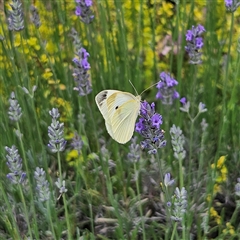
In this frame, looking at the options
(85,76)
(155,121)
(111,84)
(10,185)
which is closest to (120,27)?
(111,84)

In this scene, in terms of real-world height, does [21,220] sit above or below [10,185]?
below

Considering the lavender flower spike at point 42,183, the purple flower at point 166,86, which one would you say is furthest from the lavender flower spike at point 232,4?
the lavender flower spike at point 42,183

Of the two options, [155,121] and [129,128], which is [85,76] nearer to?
[129,128]

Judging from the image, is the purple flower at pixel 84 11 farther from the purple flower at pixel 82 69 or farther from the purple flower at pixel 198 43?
the purple flower at pixel 198 43

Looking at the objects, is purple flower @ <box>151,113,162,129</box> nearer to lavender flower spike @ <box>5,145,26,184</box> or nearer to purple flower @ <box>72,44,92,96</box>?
lavender flower spike @ <box>5,145,26,184</box>

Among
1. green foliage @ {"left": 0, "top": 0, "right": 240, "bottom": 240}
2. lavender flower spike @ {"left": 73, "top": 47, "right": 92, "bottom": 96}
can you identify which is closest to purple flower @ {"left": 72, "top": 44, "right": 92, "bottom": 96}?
lavender flower spike @ {"left": 73, "top": 47, "right": 92, "bottom": 96}

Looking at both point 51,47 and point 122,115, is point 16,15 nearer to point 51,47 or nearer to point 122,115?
point 122,115

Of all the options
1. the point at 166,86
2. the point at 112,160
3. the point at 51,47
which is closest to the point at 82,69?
the point at 166,86

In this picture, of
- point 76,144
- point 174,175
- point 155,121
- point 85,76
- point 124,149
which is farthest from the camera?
point 124,149
